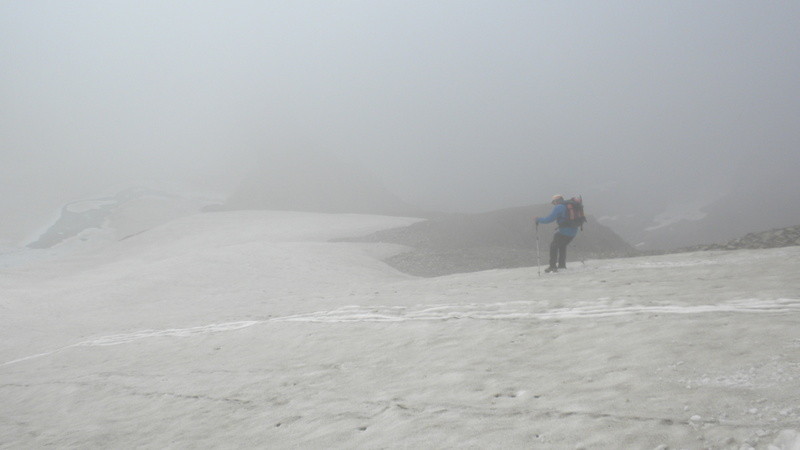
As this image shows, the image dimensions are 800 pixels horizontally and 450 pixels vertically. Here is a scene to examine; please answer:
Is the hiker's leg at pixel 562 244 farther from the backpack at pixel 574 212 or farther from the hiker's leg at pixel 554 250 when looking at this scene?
the backpack at pixel 574 212

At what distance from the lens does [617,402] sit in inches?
215

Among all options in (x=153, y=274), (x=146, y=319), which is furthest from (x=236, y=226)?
(x=146, y=319)

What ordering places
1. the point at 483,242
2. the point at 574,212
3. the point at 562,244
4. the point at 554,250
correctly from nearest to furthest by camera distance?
the point at 574,212
the point at 562,244
the point at 554,250
the point at 483,242

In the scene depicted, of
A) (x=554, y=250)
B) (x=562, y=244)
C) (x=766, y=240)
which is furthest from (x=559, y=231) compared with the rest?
(x=766, y=240)

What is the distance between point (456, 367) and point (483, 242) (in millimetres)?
31689

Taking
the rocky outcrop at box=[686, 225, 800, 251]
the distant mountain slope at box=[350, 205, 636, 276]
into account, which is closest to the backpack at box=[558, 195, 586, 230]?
the rocky outcrop at box=[686, 225, 800, 251]

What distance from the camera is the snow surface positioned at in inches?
207

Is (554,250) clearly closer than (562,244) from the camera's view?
No

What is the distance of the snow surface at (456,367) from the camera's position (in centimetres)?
526

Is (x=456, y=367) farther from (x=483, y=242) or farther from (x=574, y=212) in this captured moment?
(x=483, y=242)

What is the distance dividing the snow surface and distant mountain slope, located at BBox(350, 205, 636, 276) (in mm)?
Answer: 10892

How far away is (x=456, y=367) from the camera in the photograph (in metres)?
7.82

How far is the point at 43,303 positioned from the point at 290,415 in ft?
78.6

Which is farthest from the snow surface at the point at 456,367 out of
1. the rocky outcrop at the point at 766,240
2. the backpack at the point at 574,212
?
the rocky outcrop at the point at 766,240
